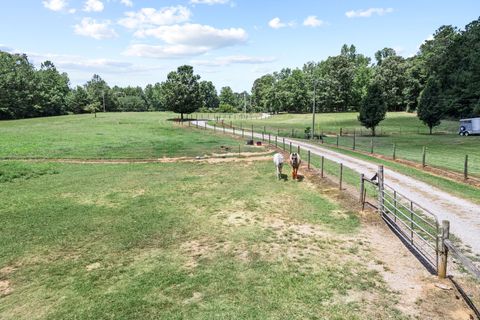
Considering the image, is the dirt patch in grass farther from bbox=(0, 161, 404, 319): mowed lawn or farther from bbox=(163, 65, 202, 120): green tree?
bbox=(163, 65, 202, 120): green tree

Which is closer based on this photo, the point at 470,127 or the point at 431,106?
the point at 470,127

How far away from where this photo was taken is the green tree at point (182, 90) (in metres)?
72.7

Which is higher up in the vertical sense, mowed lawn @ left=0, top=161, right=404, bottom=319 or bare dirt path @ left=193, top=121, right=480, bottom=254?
bare dirt path @ left=193, top=121, right=480, bottom=254

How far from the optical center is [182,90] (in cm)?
7238

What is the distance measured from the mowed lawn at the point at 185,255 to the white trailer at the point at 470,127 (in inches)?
1813

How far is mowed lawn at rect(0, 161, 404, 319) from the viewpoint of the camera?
8.07 meters

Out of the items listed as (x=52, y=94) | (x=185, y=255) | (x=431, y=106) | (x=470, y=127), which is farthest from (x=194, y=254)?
(x=52, y=94)

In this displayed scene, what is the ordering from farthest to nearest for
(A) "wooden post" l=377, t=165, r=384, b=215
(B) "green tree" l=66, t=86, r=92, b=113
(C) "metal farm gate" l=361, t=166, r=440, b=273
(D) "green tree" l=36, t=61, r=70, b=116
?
1. (B) "green tree" l=66, t=86, r=92, b=113
2. (D) "green tree" l=36, t=61, r=70, b=116
3. (A) "wooden post" l=377, t=165, r=384, b=215
4. (C) "metal farm gate" l=361, t=166, r=440, b=273

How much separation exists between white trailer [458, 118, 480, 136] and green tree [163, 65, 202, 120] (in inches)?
1880

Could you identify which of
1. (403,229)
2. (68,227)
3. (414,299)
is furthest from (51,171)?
(414,299)

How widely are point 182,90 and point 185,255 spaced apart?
64451 millimetres

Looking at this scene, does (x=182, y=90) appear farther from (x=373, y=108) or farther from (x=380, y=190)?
(x=380, y=190)

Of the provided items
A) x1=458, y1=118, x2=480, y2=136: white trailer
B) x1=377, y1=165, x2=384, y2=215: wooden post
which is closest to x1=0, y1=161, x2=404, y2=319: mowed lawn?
x1=377, y1=165, x2=384, y2=215: wooden post

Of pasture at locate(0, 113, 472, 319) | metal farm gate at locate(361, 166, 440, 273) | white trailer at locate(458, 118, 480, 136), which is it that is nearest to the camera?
pasture at locate(0, 113, 472, 319)
